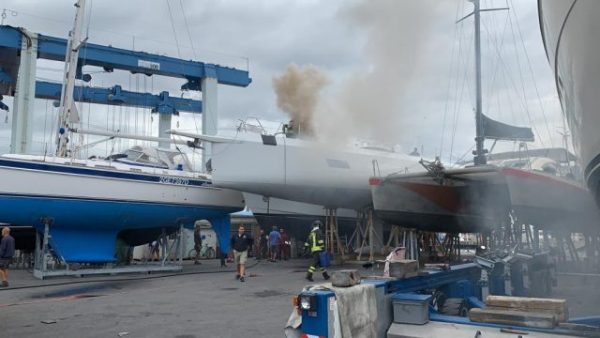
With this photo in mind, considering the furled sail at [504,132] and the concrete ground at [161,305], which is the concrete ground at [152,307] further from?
the furled sail at [504,132]

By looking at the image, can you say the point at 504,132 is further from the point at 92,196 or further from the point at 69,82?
the point at 69,82

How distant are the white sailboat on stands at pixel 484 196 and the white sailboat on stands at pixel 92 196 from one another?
16.3ft

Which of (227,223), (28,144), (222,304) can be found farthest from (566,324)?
(28,144)

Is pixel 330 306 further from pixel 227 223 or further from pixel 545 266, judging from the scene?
pixel 227 223

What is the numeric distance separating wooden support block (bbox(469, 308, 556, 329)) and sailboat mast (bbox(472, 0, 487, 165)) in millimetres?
9541

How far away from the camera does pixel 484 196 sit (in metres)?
11.1

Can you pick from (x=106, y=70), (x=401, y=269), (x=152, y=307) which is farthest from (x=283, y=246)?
(x=401, y=269)

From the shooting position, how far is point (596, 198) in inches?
177

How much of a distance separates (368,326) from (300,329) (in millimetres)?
518

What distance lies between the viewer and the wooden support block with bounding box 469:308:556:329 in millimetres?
3625

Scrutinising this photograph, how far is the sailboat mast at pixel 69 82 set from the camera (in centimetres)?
1288

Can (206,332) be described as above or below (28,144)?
below

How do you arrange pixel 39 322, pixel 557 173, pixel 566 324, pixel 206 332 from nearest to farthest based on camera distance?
pixel 566 324 → pixel 206 332 → pixel 39 322 → pixel 557 173

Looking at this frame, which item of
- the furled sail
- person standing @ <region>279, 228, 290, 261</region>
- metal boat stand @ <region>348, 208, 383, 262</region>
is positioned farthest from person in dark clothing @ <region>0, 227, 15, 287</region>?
the furled sail
